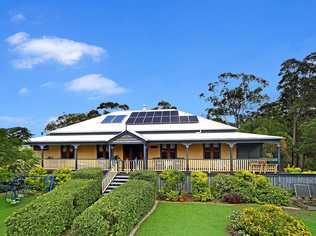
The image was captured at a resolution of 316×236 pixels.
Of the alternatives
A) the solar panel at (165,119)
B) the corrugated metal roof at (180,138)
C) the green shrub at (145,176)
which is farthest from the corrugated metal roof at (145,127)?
the green shrub at (145,176)

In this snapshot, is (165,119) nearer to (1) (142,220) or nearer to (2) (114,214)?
(1) (142,220)

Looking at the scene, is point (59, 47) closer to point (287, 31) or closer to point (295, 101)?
point (287, 31)

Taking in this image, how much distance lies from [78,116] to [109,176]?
108 feet

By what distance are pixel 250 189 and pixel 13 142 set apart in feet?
42.1

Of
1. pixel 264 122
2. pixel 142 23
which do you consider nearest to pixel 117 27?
pixel 142 23

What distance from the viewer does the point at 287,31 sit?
88.6ft

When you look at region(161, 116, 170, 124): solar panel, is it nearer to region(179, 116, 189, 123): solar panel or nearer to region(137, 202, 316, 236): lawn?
region(179, 116, 189, 123): solar panel

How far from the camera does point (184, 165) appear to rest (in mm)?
24078

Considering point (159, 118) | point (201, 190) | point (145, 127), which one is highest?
point (159, 118)

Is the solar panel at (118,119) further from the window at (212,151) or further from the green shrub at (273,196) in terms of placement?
the green shrub at (273,196)

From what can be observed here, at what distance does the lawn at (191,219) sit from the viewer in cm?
1223

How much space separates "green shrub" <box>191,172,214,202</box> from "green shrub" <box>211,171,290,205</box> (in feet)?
1.52

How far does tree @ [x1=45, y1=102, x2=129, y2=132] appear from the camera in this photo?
51.9 m

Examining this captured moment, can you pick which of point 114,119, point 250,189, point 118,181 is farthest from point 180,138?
point 114,119
